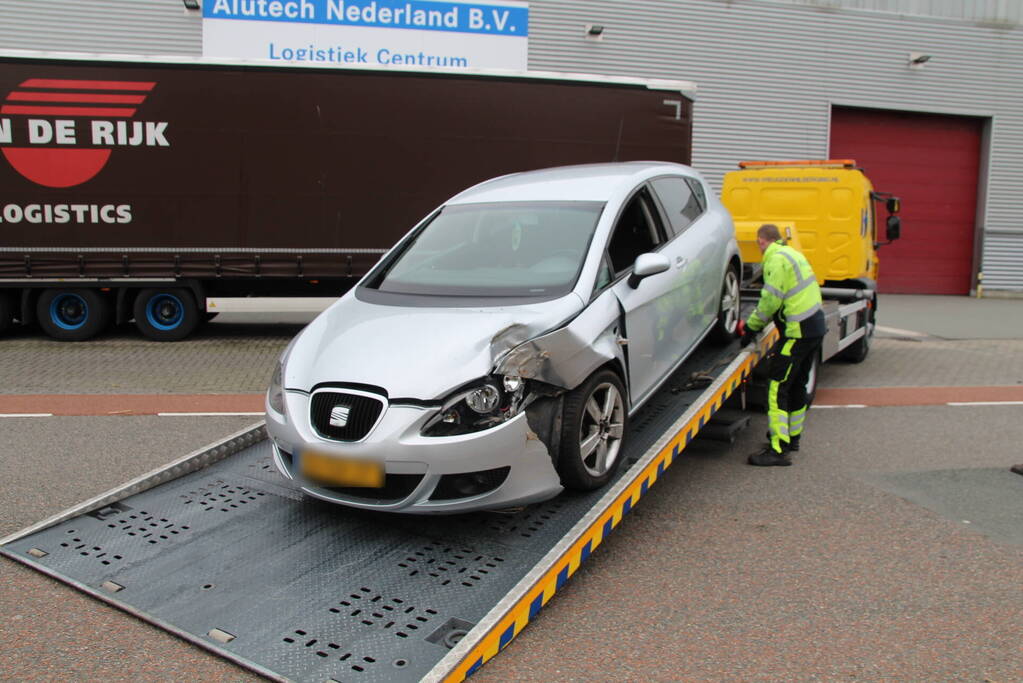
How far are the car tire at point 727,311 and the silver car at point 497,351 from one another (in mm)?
671

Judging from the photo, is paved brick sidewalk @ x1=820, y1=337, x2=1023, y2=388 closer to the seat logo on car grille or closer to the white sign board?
the seat logo on car grille

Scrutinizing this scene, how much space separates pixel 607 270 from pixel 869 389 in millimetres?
5274

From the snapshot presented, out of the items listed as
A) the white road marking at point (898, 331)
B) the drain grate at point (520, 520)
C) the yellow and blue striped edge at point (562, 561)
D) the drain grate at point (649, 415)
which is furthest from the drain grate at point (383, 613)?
the white road marking at point (898, 331)

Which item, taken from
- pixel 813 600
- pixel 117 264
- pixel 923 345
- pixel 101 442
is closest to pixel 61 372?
pixel 117 264

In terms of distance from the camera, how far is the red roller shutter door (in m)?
20.5

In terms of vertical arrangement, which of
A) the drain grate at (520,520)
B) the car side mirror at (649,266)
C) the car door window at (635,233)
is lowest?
the drain grate at (520,520)

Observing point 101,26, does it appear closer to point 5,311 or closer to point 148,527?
point 5,311

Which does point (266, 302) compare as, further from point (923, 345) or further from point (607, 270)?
point (923, 345)

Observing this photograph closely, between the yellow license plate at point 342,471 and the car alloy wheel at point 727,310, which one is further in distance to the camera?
the car alloy wheel at point 727,310

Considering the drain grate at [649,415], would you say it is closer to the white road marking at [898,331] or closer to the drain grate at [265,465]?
the drain grate at [265,465]

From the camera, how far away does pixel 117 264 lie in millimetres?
11000

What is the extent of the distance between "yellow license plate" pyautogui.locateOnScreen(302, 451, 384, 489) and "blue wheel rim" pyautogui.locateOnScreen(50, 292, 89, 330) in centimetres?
873

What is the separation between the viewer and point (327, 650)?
3270 millimetres

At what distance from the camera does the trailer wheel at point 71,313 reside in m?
11.2
